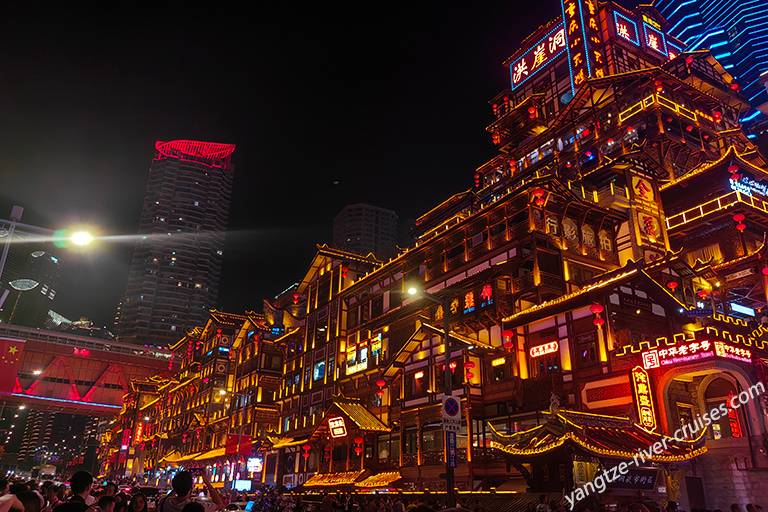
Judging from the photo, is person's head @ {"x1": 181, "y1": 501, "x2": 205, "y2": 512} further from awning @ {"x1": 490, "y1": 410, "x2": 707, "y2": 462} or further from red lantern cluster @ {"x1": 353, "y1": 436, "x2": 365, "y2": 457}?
red lantern cluster @ {"x1": 353, "y1": 436, "x2": 365, "y2": 457}

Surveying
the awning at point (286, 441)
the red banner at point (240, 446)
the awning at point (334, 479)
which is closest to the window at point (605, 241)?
the awning at point (334, 479)

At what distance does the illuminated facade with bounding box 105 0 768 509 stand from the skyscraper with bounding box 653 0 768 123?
162ft

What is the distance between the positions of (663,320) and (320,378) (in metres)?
33.4

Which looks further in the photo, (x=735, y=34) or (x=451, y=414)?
(x=735, y=34)

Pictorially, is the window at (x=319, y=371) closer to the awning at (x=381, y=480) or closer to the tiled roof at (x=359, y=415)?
the tiled roof at (x=359, y=415)

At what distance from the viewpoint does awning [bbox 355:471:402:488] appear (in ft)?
124

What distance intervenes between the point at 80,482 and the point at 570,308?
92.4ft

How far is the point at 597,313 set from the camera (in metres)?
29.9

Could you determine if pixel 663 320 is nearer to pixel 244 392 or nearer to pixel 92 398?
pixel 244 392

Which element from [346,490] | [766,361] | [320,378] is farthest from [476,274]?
[320,378]

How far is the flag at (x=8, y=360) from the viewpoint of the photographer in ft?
90.3

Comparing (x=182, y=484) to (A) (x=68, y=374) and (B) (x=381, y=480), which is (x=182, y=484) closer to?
(B) (x=381, y=480)

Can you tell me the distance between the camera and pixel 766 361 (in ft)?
86.2

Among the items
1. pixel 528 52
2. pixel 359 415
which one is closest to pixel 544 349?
pixel 359 415
